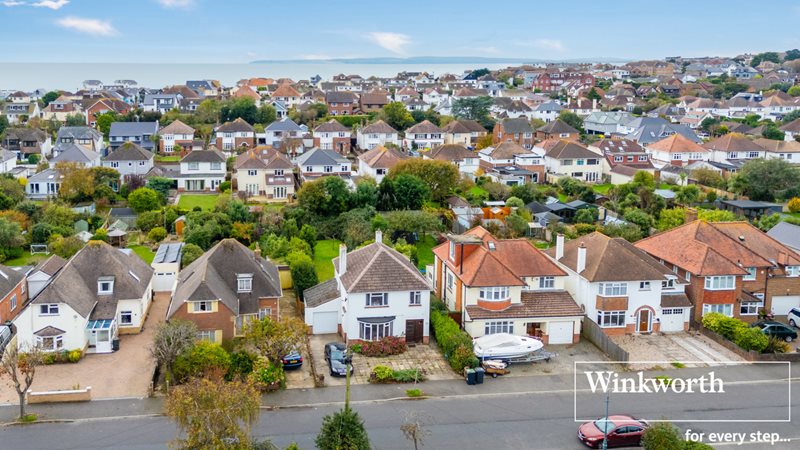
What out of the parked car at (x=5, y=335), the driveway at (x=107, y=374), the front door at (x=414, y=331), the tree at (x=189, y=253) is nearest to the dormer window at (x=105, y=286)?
the driveway at (x=107, y=374)

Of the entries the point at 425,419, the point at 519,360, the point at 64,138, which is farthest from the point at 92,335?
the point at 64,138

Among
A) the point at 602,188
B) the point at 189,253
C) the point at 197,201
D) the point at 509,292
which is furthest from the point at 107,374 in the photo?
the point at 602,188

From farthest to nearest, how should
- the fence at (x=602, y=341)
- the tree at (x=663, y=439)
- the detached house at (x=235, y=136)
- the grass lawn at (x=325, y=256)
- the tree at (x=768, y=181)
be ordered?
the detached house at (x=235, y=136), the tree at (x=768, y=181), the grass lawn at (x=325, y=256), the fence at (x=602, y=341), the tree at (x=663, y=439)

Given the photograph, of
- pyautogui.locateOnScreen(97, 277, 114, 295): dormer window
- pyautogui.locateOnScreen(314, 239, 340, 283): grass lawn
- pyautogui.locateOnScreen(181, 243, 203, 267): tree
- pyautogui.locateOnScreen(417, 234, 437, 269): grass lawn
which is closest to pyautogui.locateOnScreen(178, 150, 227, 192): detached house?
pyautogui.locateOnScreen(314, 239, 340, 283): grass lawn

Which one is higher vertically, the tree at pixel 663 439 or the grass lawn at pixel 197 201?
the grass lawn at pixel 197 201

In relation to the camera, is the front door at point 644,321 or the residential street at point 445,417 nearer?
the residential street at point 445,417

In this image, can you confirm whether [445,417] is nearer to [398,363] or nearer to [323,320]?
[398,363]

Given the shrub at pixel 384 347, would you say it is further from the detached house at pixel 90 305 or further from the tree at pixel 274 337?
the detached house at pixel 90 305
